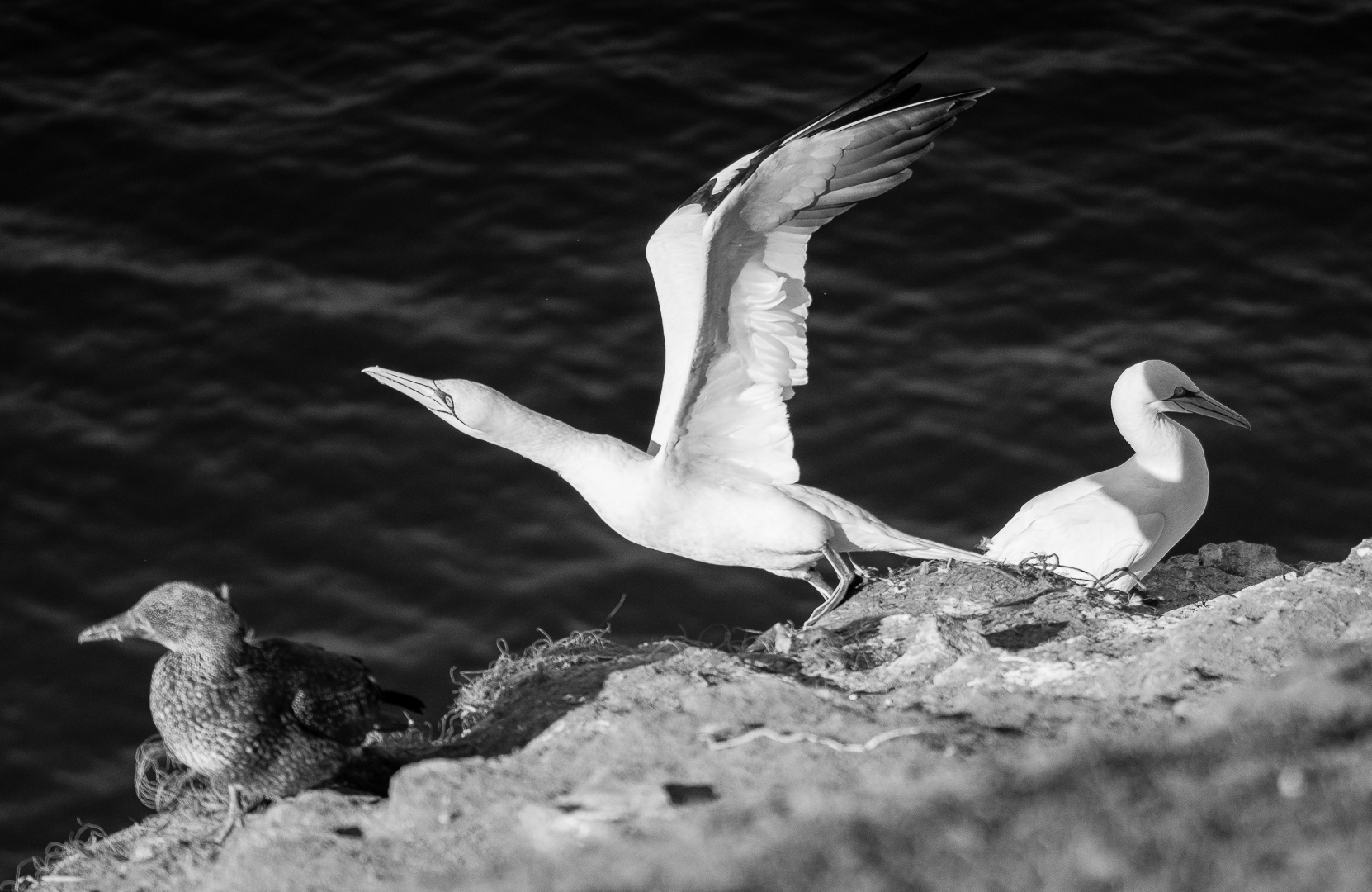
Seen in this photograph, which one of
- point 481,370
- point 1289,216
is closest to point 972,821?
point 481,370

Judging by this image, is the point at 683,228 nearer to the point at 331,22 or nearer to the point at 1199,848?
the point at 1199,848

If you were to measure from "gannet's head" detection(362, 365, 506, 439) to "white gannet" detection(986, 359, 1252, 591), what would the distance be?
9.39 feet

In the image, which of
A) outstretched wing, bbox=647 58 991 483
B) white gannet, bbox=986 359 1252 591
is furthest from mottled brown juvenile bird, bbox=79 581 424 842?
white gannet, bbox=986 359 1252 591

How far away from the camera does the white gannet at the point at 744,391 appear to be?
259 inches

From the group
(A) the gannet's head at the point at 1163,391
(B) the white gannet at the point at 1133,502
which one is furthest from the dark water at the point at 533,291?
(B) the white gannet at the point at 1133,502

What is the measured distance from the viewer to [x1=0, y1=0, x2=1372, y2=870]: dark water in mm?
9250

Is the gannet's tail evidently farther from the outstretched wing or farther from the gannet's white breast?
the gannet's white breast

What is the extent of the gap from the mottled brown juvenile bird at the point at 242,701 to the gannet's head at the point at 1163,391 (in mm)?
5107

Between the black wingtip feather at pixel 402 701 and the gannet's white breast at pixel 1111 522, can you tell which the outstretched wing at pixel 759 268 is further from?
the black wingtip feather at pixel 402 701

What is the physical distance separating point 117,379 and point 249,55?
4053 millimetres

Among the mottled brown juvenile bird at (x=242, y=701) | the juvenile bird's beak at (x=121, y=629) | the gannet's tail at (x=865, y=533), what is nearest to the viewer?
the mottled brown juvenile bird at (x=242, y=701)

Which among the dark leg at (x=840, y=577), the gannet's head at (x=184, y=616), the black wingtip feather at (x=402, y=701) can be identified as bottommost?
the dark leg at (x=840, y=577)

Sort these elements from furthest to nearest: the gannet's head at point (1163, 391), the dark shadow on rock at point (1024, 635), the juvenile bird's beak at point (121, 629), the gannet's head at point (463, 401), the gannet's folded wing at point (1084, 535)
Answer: the gannet's head at point (1163, 391)
the gannet's folded wing at point (1084, 535)
the gannet's head at point (463, 401)
the dark shadow on rock at point (1024, 635)
the juvenile bird's beak at point (121, 629)

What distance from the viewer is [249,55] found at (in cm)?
1301
